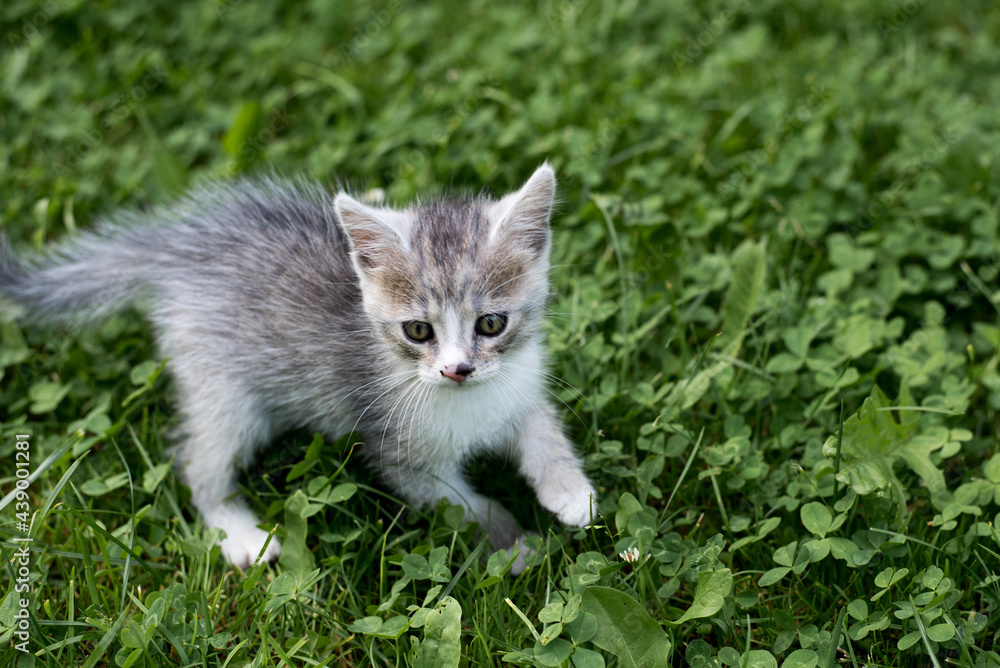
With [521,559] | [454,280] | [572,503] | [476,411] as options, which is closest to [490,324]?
[454,280]

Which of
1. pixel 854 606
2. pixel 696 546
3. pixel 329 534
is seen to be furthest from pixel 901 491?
pixel 329 534

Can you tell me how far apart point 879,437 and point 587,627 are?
4.06 feet

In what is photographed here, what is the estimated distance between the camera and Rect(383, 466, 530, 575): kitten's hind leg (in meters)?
3.01

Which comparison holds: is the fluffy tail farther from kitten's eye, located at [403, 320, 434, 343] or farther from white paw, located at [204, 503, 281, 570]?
kitten's eye, located at [403, 320, 434, 343]

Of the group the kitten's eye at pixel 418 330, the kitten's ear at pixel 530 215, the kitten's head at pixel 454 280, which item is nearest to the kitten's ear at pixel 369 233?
the kitten's head at pixel 454 280

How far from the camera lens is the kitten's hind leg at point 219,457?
3.23m

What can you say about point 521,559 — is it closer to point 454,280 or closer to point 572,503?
point 572,503

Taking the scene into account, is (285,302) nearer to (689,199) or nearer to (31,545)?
(31,545)

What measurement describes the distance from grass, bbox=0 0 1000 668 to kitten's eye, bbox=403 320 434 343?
0.58 m

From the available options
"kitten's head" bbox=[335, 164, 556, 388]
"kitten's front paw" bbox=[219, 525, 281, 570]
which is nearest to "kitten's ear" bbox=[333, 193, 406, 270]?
"kitten's head" bbox=[335, 164, 556, 388]

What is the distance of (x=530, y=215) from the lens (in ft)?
9.48

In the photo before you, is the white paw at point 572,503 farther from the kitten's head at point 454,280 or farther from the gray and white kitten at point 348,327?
the kitten's head at point 454,280

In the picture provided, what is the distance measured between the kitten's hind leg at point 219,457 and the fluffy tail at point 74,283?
68 cm

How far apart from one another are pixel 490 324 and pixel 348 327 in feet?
1.92
